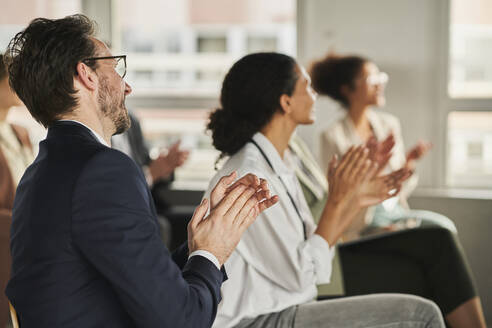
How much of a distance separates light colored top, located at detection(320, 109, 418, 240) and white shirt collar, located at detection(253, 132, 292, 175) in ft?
4.09

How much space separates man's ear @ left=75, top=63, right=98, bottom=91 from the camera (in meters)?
1.20

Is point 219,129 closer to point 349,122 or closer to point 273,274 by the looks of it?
point 273,274

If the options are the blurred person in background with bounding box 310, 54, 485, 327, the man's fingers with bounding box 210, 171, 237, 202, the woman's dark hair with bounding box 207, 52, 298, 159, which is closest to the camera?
the man's fingers with bounding box 210, 171, 237, 202

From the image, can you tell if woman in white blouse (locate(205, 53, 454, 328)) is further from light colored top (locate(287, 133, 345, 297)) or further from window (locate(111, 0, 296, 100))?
window (locate(111, 0, 296, 100))

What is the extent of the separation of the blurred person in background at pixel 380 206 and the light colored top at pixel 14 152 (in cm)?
123

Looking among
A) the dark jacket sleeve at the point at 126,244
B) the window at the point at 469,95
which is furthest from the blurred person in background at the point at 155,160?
the dark jacket sleeve at the point at 126,244

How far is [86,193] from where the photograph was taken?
1.07 meters

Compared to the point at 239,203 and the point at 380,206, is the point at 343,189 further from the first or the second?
the point at 380,206

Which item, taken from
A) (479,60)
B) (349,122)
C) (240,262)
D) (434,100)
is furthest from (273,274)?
(479,60)

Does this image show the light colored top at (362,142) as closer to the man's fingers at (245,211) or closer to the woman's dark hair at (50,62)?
the man's fingers at (245,211)

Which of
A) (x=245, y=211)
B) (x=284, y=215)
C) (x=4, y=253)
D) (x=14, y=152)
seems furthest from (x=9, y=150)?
(x=245, y=211)

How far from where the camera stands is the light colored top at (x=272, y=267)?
5.60 feet

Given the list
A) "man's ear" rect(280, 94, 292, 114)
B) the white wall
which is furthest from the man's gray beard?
the white wall

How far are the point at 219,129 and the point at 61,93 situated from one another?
2.83 ft
